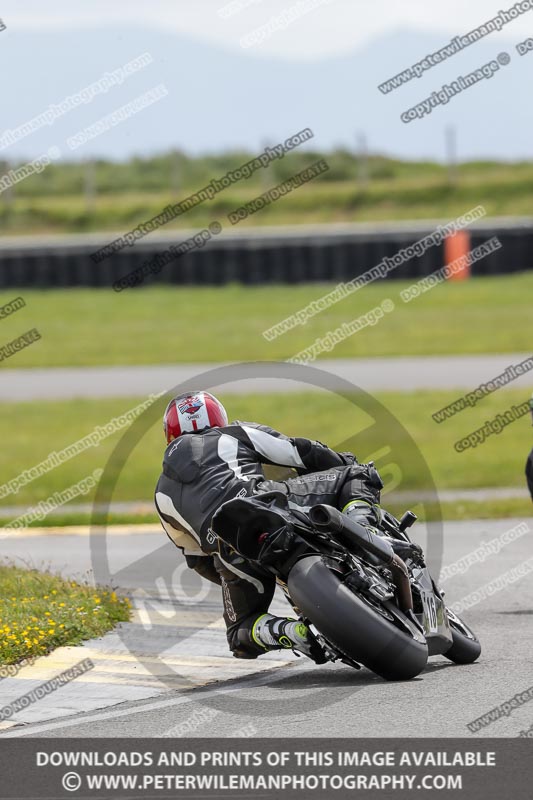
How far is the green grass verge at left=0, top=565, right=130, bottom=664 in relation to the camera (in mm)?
7836

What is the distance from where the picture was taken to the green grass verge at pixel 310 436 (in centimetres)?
1562

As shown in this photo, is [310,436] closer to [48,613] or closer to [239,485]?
[48,613]

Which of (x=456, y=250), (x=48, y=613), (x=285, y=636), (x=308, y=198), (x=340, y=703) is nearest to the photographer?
(x=340, y=703)

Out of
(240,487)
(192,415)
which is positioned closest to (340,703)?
(240,487)

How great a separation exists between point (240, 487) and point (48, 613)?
1847 millimetres

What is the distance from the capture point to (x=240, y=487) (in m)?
7.05

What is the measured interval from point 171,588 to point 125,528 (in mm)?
3011

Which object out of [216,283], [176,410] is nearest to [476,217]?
[216,283]

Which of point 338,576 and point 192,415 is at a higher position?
point 192,415

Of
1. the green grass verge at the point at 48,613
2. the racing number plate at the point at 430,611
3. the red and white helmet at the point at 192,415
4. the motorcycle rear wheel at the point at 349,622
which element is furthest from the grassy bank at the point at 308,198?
the motorcycle rear wheel at the point at 349,622

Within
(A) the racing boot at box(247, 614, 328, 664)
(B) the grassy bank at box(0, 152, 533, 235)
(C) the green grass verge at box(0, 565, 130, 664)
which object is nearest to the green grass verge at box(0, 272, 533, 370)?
(B) the grassy bank at box(0, 152, 533, 235)

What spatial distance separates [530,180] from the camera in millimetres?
37594
